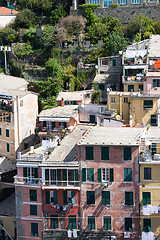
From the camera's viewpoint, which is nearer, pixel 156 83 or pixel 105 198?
pixel 105 198

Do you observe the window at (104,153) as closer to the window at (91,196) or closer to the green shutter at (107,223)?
the window at (91,196)

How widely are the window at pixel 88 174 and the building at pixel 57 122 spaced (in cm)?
1149

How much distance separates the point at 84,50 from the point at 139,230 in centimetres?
3428

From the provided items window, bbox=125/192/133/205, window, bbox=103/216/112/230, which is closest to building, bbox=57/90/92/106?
window, bbox=125/192/133/205

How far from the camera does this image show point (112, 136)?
55250 mm

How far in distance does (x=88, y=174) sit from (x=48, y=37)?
3503 centimetres

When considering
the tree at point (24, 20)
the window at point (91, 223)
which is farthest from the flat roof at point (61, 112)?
the tree at point (24, 20)

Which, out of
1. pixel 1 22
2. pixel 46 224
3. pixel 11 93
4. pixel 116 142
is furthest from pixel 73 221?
pixel 1 22

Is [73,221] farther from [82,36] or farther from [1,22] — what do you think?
[1,22]

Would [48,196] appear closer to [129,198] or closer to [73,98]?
[129,198]

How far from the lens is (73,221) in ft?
180

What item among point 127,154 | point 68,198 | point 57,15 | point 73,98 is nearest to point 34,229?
point 68,198

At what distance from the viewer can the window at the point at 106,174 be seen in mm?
53469

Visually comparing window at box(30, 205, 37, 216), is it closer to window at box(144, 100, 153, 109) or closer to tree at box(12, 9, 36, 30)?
window at box(144, 100, 153, 109)
